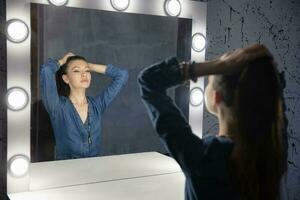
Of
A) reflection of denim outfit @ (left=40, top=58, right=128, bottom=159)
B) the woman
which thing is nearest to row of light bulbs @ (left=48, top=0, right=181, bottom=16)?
reflection of denim outfit @ (left=40, top=58, right=128, bottom=159)

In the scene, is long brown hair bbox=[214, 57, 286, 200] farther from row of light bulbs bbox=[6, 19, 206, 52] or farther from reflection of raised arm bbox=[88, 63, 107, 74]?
row of light bulbs bbox=[6, 19, 206, 52]

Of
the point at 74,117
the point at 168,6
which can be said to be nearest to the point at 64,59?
the point at 74,117

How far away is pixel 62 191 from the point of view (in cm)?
105

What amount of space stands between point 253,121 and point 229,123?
5cm

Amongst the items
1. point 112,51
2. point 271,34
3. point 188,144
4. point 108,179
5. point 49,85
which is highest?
point 271,34

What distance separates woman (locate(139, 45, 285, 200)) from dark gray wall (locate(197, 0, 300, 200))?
0.60 m

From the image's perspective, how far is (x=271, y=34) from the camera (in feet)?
4.84

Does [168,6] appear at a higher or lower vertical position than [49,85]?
higher

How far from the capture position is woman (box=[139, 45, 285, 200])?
0.72 m

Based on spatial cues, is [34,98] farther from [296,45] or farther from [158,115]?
[296,45]

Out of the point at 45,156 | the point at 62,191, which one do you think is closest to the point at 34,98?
the point at 45,156

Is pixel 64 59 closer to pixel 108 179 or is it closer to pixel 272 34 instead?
pixel 108 179

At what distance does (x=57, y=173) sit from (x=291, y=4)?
1.13m

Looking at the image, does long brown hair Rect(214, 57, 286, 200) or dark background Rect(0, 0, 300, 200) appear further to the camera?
dark background Rect(0, 0, 300, 200)
